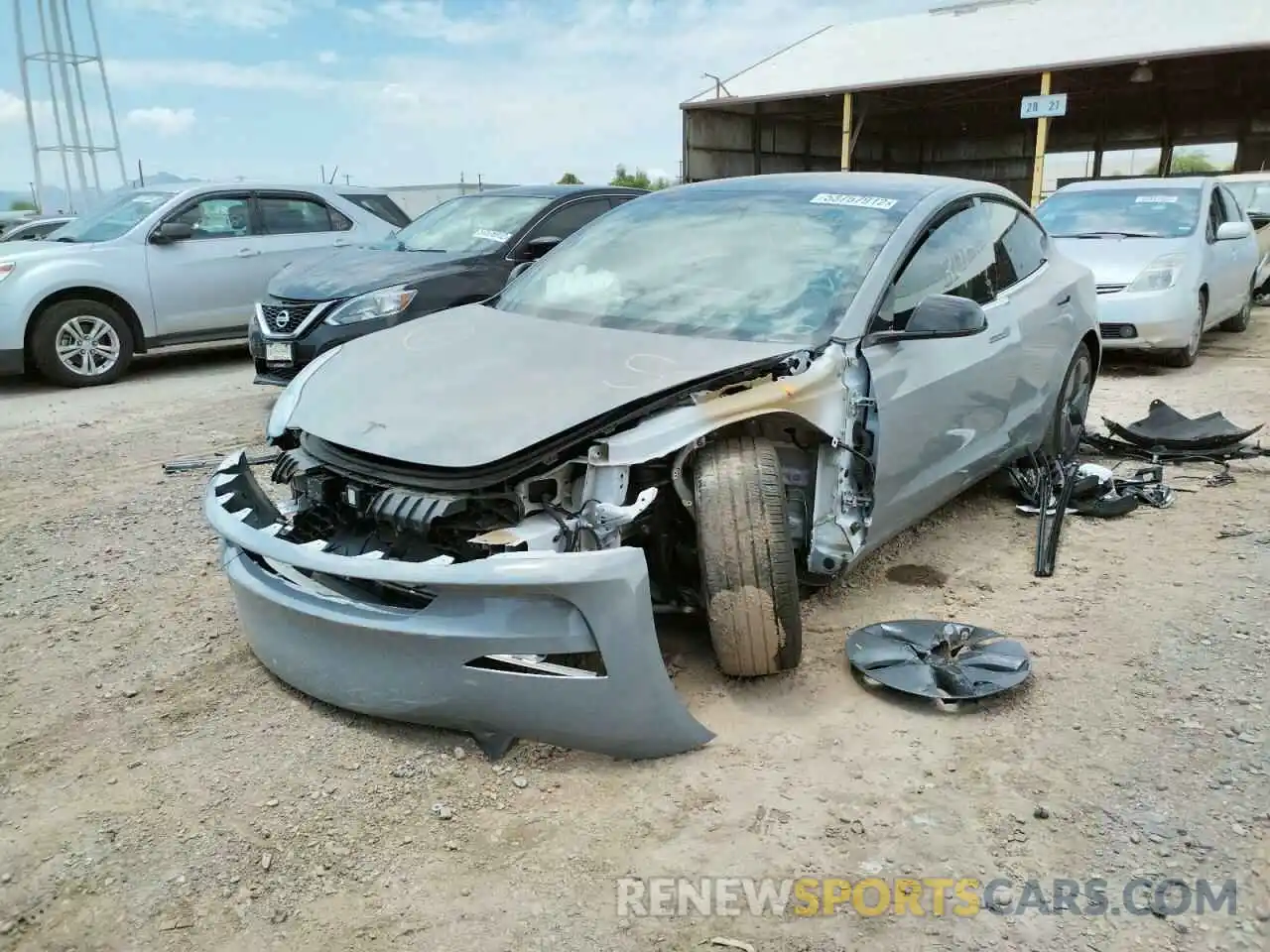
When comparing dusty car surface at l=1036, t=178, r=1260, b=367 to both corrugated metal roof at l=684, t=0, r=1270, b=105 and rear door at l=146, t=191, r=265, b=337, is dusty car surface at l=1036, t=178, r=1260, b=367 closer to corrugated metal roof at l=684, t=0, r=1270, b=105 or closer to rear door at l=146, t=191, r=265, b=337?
rear door at l=146, t=191, r=265, b=337

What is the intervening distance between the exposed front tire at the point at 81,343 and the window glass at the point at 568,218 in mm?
3877

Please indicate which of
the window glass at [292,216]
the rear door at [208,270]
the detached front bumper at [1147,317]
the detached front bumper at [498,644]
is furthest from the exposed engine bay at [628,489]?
the window glass at [292,216]

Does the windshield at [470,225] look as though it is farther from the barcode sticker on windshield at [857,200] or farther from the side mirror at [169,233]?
the barcode sticker on windshield at [857,200]

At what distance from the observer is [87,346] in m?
8.08

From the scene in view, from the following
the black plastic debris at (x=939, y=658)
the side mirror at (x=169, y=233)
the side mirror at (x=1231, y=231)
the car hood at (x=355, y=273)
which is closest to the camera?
the black plastic debris at (x=939, y=658)

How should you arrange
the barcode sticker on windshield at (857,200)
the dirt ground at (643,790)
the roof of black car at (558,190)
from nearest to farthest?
1. the dirt ground at (643,790)
2. the barcode sticker on windshield at (857,200)
3. the roof of black car at (558,190)

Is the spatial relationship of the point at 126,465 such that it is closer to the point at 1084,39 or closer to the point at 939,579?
the point at 939,579

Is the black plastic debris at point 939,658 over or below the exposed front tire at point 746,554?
below

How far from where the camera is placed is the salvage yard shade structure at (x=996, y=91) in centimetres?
1881

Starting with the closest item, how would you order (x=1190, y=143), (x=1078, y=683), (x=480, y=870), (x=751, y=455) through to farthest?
1. (x=480, y=870)
2. (x=751, y=455)
3. (x=1078, y=683)
4. (x=1190, y=143)

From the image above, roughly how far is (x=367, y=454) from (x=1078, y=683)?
227 cm

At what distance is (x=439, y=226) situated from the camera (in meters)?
7.46

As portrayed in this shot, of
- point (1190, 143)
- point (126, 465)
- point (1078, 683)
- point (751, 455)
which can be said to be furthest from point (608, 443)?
point (1190, 143)

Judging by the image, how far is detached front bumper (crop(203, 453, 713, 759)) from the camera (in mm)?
2434
